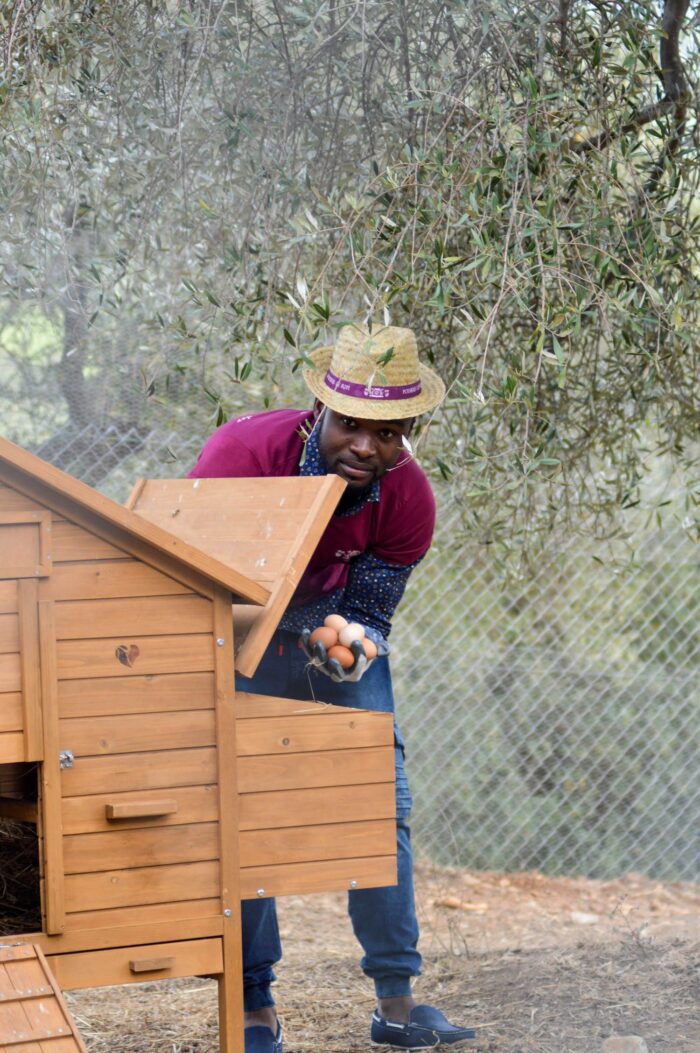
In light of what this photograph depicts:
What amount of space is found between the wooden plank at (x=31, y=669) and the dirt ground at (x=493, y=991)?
152cm

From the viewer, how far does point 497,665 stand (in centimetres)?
554

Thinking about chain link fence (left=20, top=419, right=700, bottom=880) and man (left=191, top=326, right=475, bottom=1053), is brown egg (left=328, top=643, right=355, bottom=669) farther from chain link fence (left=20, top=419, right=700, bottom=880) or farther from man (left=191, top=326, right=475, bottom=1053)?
chain link fence (left=20, top=419, right=700, bottom=880)

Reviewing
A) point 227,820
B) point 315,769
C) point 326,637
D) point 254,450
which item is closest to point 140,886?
point 227,820

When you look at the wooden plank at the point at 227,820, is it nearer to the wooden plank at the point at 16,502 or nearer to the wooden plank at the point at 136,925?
the wooden plank at the point at 136,925

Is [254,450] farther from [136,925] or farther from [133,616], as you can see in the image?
[136,925]

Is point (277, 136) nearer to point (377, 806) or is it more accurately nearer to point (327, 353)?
point (327, 353)

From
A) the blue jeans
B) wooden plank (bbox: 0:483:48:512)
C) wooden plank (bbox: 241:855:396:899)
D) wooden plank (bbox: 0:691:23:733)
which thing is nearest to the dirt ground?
the blue jeans

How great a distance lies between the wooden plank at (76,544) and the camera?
233cm

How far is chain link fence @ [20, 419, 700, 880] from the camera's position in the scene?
5.53 metres

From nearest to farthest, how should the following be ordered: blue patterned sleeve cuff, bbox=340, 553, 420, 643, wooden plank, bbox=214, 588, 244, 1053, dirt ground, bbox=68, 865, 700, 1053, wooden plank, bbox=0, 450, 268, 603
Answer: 1. wooden plank, bbox=0, 450, 268, 603
2. wooden plank, bbox=214, 588, 244, 1053
3. blue patterned sleeve cuff, bbox=340, 553, 420, 643
4. dirt ground, bbox=68, 865, 700, 1053

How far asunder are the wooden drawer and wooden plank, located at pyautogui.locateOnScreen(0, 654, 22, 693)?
511mm

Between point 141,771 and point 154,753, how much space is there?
41mm

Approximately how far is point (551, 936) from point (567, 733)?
0.94 metres

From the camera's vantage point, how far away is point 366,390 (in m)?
2.80
